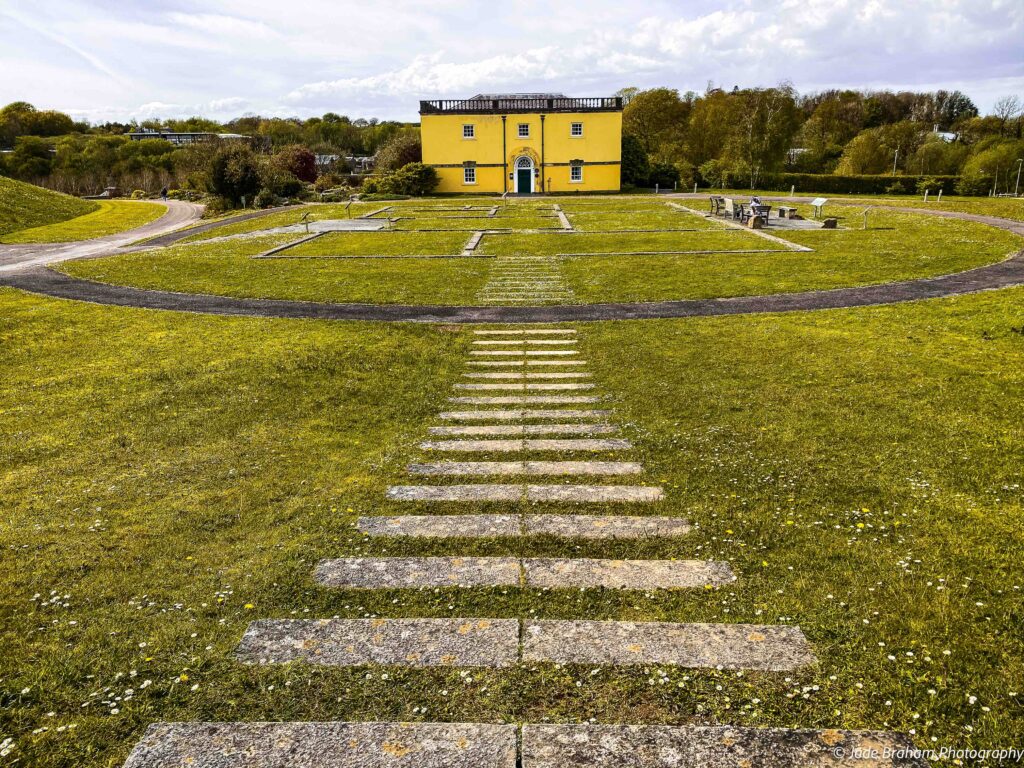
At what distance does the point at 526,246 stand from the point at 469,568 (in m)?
22.3

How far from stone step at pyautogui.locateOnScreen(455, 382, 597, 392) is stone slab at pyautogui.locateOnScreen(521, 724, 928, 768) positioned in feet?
23.6

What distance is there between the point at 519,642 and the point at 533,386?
258 inches

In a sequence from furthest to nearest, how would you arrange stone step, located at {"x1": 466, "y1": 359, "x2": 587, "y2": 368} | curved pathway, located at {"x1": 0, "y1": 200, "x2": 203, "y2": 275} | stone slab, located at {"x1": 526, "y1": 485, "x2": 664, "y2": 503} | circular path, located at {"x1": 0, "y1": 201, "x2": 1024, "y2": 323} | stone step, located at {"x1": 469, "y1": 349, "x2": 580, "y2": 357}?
curved pathway, located at {"x1": 0, "y1": 200, "x2": 203, "y2": 275}
circular path, located at {"x1": 0, "y1": 201, "x2": 1024, "y2": 323}
stone step, located at {"x1": 469, "y1": 349, "x2": 580, "y2": 357}
stone step, located at {"x1": 466, "y1": 359, "x2": 587, "y2": 368}
stone slab, located at {"x1": 526, "y1": 485, "x2": 664, "y2": 503}

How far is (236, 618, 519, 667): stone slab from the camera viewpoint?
4.71 metres

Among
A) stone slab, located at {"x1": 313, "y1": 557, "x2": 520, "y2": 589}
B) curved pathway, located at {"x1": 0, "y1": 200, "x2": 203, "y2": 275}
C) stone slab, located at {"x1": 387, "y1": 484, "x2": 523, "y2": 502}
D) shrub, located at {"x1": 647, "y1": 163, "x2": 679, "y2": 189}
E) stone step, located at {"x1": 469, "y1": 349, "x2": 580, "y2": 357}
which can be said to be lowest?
stone slab, located at {"x1": 313, "y1": 557, "x2": 520, "y2": 589}

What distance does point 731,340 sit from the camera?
13.4 metres

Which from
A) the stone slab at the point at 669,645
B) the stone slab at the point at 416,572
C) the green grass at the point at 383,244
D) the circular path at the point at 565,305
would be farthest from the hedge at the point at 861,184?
the stone slab at the point at 416,572

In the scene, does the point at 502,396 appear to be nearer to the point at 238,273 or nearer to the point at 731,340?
the point at 731,340

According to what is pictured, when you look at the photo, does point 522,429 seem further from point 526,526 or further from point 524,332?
point 524,332

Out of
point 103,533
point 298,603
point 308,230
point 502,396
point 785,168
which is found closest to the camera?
point 298,603

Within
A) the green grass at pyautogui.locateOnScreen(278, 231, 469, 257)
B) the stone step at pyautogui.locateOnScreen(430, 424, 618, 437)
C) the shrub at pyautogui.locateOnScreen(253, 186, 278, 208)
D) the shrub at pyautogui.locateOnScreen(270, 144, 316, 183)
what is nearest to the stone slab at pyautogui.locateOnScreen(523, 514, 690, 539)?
the stone step at pyautogui.locateOnScreen(430, 424, 618, 437)

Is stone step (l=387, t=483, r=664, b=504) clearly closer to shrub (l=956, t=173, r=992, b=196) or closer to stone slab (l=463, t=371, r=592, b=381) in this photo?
stone slab (l=463, t=371, r=592, b=381)

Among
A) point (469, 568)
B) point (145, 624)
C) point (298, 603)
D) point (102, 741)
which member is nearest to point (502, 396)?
point (469, 568)

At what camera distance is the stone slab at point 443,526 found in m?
6.54
